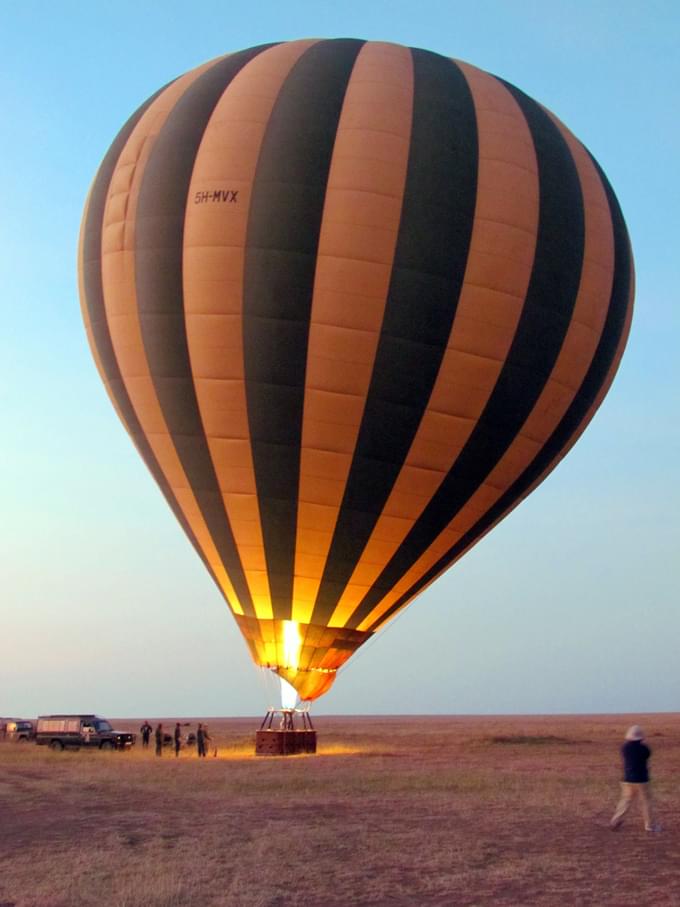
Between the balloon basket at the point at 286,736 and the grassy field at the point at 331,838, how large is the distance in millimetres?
2209

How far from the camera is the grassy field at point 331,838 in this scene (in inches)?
414

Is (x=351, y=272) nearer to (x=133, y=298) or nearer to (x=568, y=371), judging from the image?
(x=133, y=298)

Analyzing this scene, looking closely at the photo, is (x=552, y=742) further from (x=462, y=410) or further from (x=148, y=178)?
(x=148, y=178)

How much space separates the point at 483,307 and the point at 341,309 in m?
2.85

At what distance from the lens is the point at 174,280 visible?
22359 millimetres

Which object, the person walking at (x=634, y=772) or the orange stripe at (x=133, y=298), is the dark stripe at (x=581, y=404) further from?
the person walking at (x=634, y=772)

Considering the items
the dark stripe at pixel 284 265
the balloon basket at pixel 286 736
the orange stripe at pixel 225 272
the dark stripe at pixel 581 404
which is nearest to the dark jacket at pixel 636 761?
the dark stripe at pixel 284 265

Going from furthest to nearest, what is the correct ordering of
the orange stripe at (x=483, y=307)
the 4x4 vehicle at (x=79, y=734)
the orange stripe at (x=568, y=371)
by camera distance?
the 4x4 vehicle at (x=79, y=734)
the orange stripe at (x=568, y=371)
the orange stripe at (x=483, y=307)

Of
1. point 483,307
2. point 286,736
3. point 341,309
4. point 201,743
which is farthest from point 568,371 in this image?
point 201,743

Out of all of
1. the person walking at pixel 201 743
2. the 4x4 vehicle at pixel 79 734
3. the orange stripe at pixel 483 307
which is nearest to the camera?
the orange stripe at pixel 483 307

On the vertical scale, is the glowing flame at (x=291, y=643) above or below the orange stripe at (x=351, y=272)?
below

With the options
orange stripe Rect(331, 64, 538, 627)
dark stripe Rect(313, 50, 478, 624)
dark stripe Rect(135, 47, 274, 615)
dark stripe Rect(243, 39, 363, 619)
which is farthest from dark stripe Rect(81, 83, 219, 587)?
orange stripe Rect(331, 64, 538, 627)

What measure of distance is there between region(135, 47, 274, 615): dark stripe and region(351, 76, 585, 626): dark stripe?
478 cm

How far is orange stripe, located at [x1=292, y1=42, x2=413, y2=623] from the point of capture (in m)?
21.3
